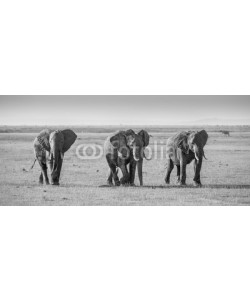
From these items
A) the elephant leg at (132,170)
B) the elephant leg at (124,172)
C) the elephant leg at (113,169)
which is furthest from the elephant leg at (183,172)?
the elephant leg at (113,169)

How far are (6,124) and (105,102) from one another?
2.06 metres

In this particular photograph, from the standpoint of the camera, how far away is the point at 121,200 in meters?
13.0

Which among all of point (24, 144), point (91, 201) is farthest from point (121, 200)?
point (24, 144)

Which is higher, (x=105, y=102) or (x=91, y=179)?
(x=105, y=102)

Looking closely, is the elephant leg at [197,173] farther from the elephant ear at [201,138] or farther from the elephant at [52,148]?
the elephant at [52,148]

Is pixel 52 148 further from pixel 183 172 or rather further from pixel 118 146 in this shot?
pixel 183 172

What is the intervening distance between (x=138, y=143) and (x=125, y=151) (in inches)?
14.1

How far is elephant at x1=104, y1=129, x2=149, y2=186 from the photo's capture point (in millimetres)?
13695

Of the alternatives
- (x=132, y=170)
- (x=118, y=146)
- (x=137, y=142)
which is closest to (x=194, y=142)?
(x=137, y=142)

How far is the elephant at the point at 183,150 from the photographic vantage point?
45.2 feet

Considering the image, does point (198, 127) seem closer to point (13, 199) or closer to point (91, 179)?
point (91, 179)

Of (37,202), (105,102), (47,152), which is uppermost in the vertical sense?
(105,102)

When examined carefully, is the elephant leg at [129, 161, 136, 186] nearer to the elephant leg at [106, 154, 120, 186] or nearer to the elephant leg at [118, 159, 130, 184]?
the elephant leg at [118, 159, 130, 184]

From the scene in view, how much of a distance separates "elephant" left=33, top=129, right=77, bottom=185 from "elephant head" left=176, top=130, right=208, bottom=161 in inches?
86.2
